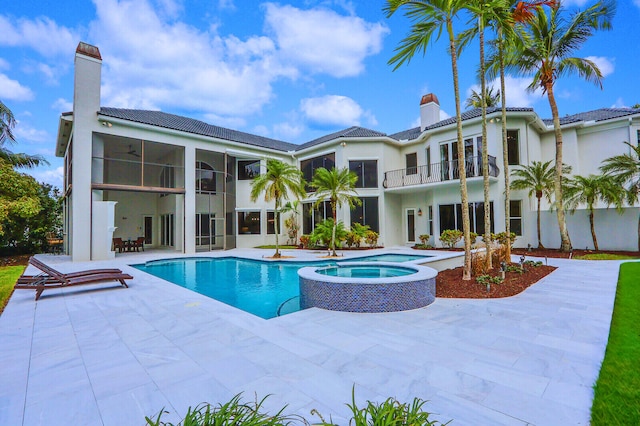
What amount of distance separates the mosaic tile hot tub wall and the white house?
11.6m

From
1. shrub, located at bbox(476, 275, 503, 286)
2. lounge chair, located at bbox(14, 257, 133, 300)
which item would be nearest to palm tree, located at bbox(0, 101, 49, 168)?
lounge chair, located at bbox(14, 257, 133, 300)

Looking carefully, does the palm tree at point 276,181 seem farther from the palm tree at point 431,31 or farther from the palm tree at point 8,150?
→ the palm tree at point 8,150

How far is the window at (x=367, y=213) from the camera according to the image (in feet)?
64.7

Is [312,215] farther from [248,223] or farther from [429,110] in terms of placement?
[429,110]

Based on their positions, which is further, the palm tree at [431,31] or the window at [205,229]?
the window at [205,229]

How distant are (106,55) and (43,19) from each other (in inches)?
122

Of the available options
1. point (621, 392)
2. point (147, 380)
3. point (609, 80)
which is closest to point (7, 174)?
point (147, 380)

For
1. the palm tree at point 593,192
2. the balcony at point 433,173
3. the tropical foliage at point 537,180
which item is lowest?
the palm tree at point 593,192

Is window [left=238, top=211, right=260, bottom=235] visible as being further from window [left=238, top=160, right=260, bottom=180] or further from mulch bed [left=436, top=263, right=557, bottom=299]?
mulch bed [left=436, top=263, right=557, bottom=299]

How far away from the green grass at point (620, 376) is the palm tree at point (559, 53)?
1084 centimetres

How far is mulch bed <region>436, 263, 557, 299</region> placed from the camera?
7.35 m

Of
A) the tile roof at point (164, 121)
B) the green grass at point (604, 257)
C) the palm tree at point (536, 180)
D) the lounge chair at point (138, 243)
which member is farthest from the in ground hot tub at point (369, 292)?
the lounge chair at point (138, 243)

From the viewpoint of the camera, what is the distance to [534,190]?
1521cm

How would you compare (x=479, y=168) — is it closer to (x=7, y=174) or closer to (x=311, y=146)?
(x=311, y=146)
